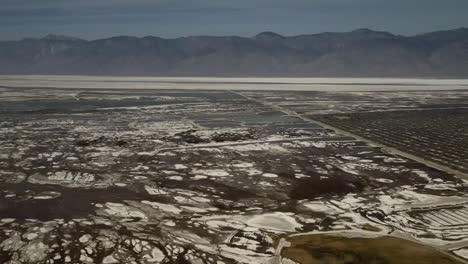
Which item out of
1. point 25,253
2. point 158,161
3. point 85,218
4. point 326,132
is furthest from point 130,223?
point 326,132

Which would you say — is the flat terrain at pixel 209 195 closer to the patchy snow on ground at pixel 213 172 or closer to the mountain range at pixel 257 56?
the patchy snow on ground at pixel 213 172

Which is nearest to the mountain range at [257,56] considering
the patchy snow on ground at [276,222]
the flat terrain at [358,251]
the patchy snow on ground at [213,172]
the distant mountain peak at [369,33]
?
the distant mountain peak at [369,33]

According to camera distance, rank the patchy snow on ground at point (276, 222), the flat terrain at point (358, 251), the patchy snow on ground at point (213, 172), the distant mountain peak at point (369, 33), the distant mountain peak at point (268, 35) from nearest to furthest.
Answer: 1. the flat terrain at point (358, 251)
2. the patchy snow on ground at point (276, 222)
3. the patchy snow on ground at point (213, 172)
4. the distant mountain peak at point (369, 33)
5. the distant mountain peak at point (268, 35)

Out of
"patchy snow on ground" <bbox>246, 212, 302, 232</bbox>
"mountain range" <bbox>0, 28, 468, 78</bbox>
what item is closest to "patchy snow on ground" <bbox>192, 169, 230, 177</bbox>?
"patchy snow on ground" <bbox>246, 212, 302, 232</bbox>

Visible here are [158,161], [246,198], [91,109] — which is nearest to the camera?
[246,198]

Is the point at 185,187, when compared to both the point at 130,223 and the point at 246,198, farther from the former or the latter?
the point at 130,223

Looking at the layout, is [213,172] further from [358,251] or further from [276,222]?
[358,251]

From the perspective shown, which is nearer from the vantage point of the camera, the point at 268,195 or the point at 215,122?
the point at 268,195
